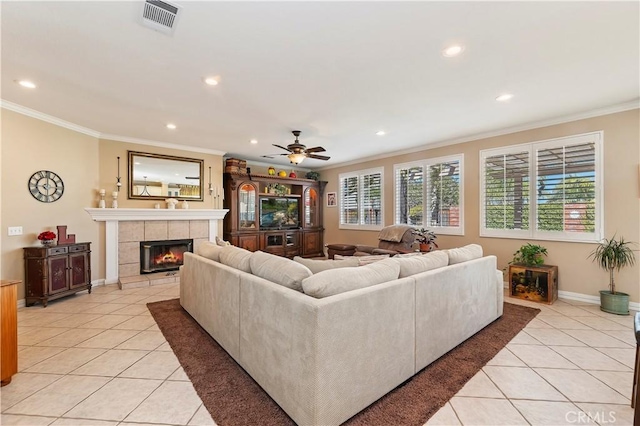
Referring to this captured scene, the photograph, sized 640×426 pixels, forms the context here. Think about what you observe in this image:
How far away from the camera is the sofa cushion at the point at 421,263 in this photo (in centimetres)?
227

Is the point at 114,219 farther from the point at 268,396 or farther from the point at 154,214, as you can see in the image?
the point at 268,396

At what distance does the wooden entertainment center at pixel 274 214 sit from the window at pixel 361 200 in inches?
34.2

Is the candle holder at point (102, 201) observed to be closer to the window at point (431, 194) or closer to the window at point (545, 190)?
the window at point (431, 194)

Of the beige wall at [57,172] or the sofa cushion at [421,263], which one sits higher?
the beige wall at [57,172]

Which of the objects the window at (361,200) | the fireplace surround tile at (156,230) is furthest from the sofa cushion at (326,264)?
the window at (361,200)

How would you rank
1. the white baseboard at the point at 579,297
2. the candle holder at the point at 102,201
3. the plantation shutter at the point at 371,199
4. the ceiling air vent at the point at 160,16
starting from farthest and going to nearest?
the plantation shutter at the point at 371,199, the candle holder at the point at 102,201, the white baseboard at the point at 579,297, the ceiling air vent at the point at 160,16

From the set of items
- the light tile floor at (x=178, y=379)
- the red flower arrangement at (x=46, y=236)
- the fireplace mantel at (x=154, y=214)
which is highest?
the fireplace mantel at (x=154, y=214)

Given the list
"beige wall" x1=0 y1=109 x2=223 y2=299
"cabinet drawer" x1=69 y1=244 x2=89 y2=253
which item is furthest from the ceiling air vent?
"cabinet drawer" x1=69 y1=244 x2=89 y2=253

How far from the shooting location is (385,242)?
5.67 metres

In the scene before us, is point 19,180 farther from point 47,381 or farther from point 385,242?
point 385,242

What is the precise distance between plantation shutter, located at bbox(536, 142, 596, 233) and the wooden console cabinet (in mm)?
7130

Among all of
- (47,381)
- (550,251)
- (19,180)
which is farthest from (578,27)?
(19,180)

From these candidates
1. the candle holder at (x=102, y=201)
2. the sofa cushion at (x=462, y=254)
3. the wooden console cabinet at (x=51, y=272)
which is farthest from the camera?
the candle holder at (x=102, y=201)

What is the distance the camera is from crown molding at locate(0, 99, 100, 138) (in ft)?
12.0
